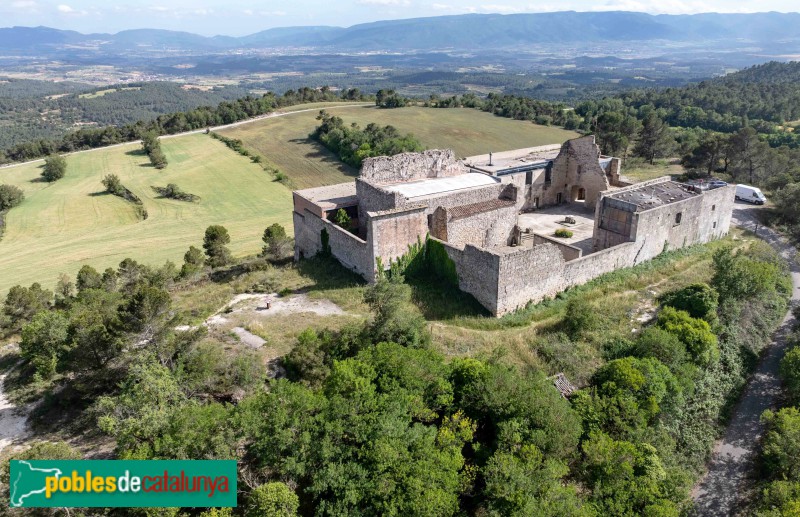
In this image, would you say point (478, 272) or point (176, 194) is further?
point (176, 194)

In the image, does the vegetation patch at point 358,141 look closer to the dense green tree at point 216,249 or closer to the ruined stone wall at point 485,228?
the dense green tree at point 216,249

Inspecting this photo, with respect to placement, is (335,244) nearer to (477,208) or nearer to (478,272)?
(477,208)

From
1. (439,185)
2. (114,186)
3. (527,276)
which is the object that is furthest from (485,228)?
(114,186)

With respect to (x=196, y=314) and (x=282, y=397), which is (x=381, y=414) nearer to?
(x=282, y=397)

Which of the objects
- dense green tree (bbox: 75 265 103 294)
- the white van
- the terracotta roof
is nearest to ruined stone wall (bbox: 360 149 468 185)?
the terracotta roof

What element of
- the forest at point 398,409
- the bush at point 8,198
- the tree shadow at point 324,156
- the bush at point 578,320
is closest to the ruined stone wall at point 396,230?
the forest at point 398,409

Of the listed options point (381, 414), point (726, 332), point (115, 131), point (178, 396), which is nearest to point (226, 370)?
point (178, 396)
